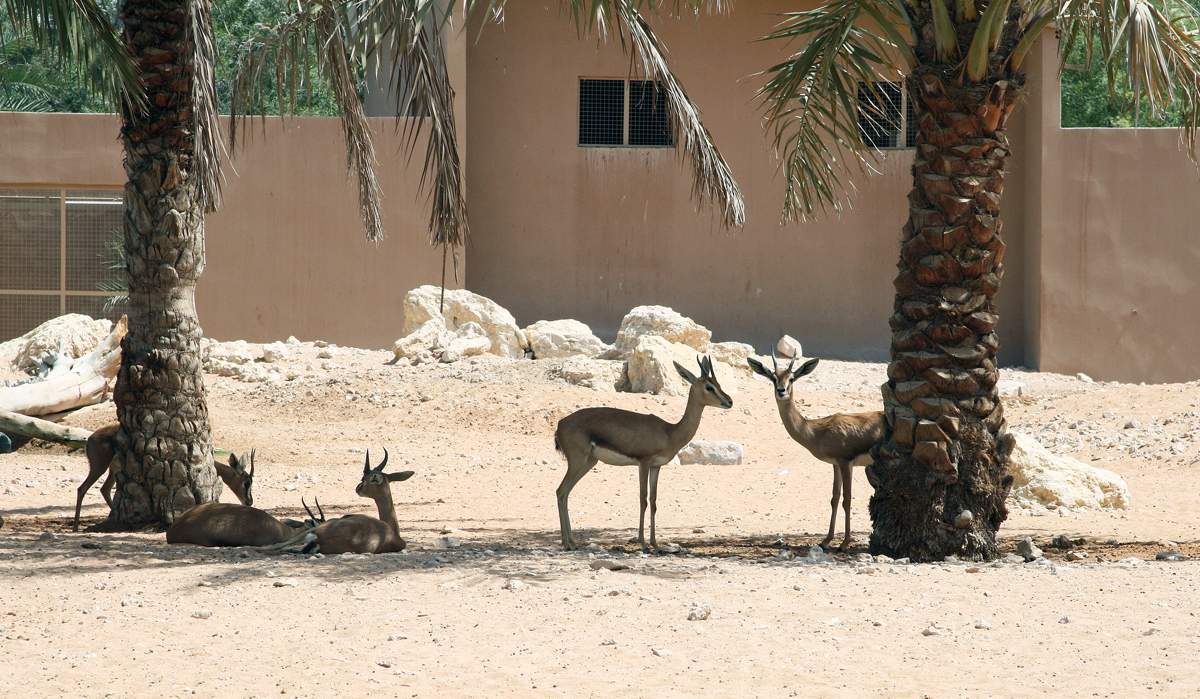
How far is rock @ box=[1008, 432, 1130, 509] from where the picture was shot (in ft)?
34.2

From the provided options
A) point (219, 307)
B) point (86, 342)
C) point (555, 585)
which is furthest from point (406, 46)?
point (219, 307)

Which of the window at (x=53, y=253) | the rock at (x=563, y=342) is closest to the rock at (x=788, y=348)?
the rock at (x=563, y=342)

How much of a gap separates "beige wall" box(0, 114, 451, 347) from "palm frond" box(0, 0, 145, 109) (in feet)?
38.1

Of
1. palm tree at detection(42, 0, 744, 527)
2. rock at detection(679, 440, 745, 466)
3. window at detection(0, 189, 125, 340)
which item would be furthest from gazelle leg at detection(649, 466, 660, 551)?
window at detection(0, 189, 125, 340)

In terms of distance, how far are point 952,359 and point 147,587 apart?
452 centimetres

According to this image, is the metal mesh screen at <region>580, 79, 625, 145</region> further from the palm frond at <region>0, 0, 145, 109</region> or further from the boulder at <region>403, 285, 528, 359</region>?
the palm frond at <region>0, 0, 145, 109</region>

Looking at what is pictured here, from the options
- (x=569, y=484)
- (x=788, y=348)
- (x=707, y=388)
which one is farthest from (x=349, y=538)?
(x=788, y=348)

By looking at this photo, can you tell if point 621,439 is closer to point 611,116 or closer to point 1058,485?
point 1058,485

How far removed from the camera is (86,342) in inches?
706

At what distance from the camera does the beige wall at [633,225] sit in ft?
68.4

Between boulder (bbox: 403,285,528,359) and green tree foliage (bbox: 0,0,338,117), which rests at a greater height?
green tree foliage (bbox: 0,0,338,117)


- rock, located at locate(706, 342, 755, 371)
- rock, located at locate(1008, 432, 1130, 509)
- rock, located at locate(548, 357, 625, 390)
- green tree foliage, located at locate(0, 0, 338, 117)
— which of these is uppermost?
green tree foliage, located at locate(0, 0, 338, 117)

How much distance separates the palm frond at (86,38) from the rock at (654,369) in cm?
817

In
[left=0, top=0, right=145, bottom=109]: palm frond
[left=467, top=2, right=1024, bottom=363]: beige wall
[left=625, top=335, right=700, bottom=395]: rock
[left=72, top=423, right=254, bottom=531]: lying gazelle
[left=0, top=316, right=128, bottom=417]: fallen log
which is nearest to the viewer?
[left=0, top=0, right=145, bottom=109]: palm frond
